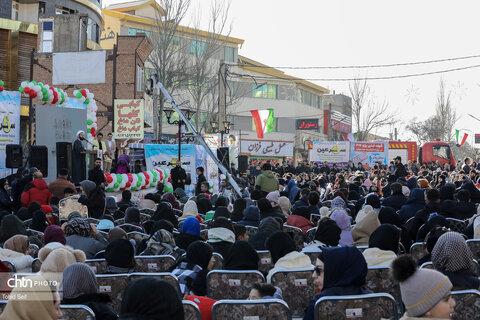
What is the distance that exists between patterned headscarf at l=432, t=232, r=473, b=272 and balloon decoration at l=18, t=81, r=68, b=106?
15.5m

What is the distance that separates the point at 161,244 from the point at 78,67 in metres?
26.5

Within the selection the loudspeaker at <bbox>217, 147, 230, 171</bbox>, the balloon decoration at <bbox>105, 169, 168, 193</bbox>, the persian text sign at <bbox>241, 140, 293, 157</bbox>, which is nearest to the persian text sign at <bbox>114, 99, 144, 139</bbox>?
the balloon decoration at <bbox>105, 169, 168, 193</bbox>

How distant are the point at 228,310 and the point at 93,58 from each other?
93.7 ft

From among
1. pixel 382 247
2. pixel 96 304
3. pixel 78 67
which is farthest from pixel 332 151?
pixel 96 304

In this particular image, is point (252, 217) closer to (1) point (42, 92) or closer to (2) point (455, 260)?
(2) point (455, 260)

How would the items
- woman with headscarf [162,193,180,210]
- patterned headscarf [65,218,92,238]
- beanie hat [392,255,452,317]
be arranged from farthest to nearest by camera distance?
woman with headscarf [162,193,180,210], patterned headscarf [65,218,92,238], beanie hat [392,255,452,317]

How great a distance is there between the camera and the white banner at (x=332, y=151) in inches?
1463

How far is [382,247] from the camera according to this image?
240 inches

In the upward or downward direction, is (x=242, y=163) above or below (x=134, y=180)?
above

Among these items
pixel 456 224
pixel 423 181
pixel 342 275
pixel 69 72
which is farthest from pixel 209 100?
pixel 342 275

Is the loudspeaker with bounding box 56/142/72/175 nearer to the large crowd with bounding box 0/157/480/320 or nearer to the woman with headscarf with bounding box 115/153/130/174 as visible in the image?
the woman with headscarf with bounding box 115/153/130/174

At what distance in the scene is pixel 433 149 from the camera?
41.1 m

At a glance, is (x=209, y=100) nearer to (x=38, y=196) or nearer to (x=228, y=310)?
(x=38, y=196)

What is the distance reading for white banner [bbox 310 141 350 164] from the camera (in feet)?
122
